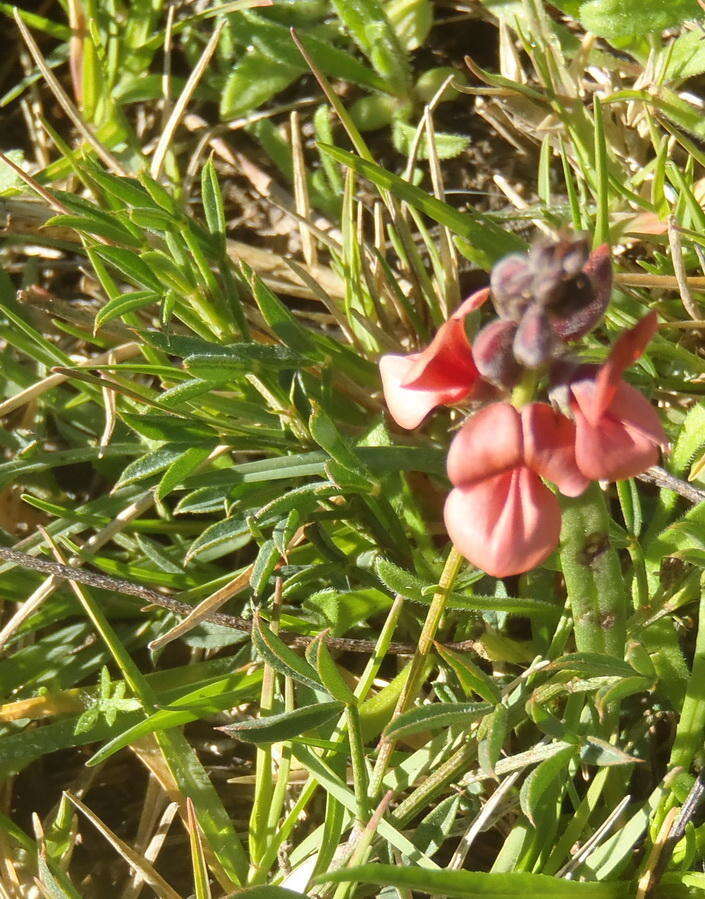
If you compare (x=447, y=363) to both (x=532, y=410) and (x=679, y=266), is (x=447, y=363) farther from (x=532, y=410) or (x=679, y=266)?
(x=679, y=266)

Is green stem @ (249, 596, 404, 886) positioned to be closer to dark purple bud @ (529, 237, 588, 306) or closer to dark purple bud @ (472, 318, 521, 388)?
dark purple bud @ (472, 318, 521, 388)

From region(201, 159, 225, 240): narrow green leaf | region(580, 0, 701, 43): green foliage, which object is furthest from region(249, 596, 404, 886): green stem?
region(580, 0, 701, 43): green foliage

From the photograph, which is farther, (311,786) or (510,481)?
(311,786)

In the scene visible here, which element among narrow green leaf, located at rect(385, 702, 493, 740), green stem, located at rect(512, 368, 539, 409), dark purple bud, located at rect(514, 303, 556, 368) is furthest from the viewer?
narrow green leaf, located at rect(385, 702, 493, 740)

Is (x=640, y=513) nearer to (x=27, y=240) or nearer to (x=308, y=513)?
(x=308, y=513)

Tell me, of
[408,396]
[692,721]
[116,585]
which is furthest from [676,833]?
[116,585]

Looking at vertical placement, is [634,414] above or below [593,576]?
above

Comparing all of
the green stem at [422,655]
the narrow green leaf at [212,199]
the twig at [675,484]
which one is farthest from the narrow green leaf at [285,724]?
the narrow green leaf at [212,199]
